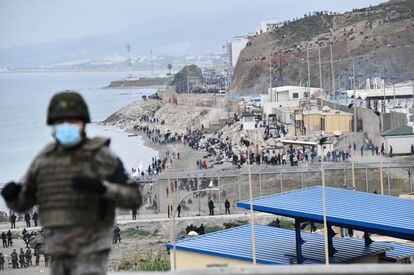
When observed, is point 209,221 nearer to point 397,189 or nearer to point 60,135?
point 397,189

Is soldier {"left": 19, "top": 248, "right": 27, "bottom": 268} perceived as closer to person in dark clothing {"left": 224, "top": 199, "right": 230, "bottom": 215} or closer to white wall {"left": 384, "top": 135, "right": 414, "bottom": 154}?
person in dark clothing {"left": 224, "top": 199, "right": 230, "bottom": 215}

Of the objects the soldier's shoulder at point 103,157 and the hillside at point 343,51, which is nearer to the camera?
the soldier's shoulder at point 103,157

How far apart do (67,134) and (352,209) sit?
16910 mm

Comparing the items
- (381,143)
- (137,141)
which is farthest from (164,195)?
(137,141)

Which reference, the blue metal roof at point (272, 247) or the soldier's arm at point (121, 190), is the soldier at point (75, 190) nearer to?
the soldier's arm at point (121, 190)

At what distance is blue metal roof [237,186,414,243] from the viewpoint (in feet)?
66.7

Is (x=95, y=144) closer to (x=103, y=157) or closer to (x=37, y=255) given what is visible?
(x=103, y=157)

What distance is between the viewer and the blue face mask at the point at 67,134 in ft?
18.2

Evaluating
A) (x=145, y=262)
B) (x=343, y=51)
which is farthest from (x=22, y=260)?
(x=343, y=51)

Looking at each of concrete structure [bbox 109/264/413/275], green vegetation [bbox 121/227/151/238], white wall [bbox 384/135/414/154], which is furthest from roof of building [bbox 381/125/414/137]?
concrete structure [bbox 109/264/413/275]

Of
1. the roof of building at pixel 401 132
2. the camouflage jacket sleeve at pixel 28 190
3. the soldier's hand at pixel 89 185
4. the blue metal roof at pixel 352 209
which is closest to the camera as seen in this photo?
the soldier's hand at pixel 89 185

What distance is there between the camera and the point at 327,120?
62875 mm

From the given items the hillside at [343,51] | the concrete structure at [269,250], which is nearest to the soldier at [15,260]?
the concrete structure at [269,250]

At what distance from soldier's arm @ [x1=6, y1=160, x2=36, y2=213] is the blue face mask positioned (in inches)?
8.4
